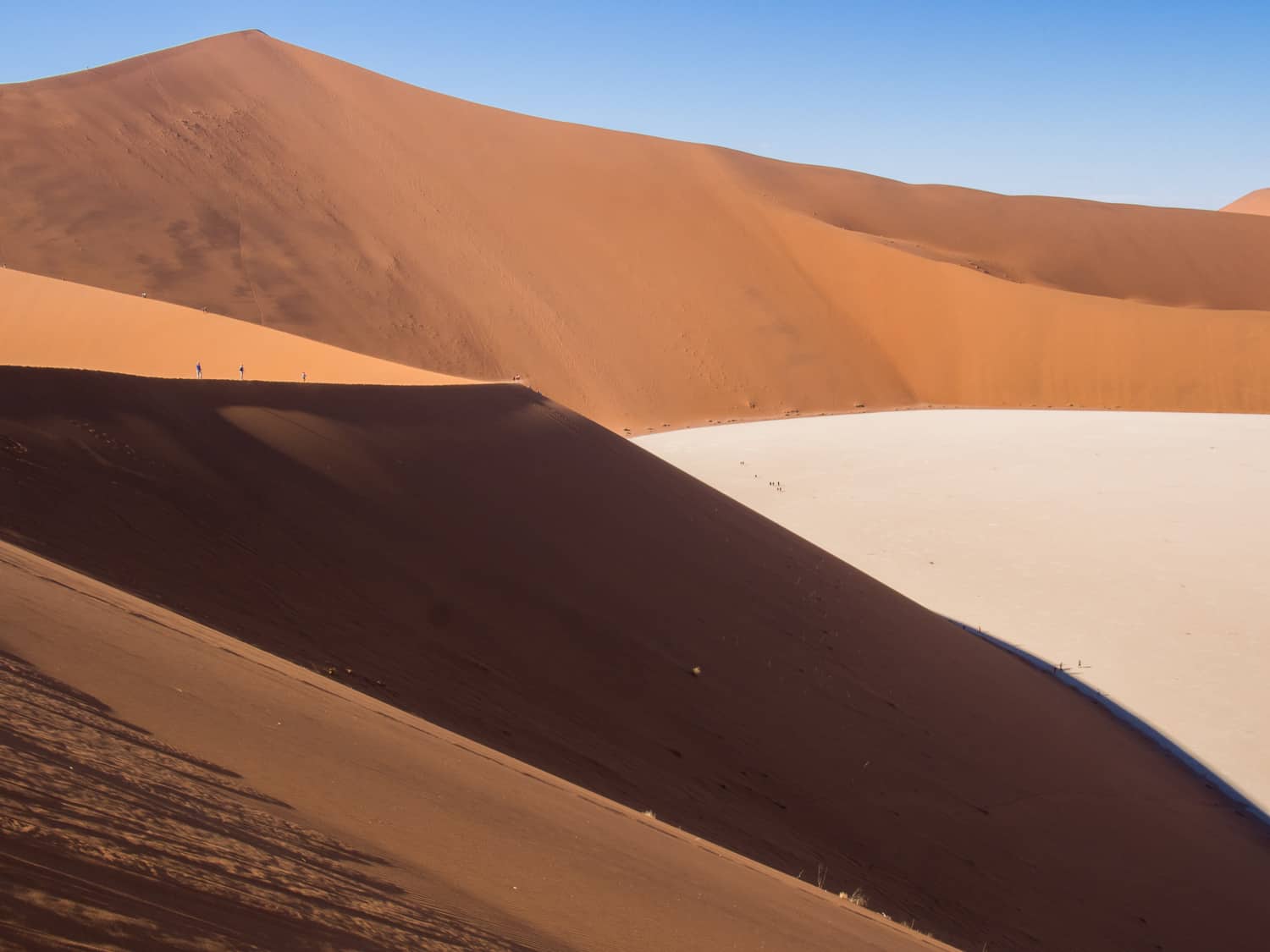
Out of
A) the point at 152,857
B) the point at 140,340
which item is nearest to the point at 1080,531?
the point at 140,340

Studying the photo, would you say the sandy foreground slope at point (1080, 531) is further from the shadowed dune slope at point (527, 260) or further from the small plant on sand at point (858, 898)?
the shadowed dune slope at point (527, 260)

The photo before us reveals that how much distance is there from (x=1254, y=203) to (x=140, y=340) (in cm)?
16658

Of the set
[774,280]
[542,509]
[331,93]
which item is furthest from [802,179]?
[542,509]

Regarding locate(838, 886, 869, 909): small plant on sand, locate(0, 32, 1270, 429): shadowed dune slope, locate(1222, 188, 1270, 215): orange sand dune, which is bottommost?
locate(838, 886, 869, 909): small plant on sand

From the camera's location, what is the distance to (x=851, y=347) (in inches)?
1682

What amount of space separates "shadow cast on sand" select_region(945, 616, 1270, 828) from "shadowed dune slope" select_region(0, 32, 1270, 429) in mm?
23140

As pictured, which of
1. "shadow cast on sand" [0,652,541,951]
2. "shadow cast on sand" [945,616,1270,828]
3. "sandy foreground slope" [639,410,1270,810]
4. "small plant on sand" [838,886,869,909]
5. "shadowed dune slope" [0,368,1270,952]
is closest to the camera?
"shadow cast on sand" [0,652,541,951]

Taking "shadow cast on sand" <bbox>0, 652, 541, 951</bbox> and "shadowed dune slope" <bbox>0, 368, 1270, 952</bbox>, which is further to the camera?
"shadowed dune slope" <bbox>0, 368, 1270, 952</bbox>

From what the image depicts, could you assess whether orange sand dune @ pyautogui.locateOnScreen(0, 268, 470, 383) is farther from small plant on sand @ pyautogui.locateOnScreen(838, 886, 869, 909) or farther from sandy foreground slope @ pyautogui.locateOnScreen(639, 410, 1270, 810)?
small plant on sand @ pyautogui.locateOnScreen(838, 886, 869, 909)

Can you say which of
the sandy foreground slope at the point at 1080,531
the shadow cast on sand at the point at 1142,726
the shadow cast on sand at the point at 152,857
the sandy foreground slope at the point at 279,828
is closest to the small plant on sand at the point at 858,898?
the sandy foreground slope at the point at 279,828

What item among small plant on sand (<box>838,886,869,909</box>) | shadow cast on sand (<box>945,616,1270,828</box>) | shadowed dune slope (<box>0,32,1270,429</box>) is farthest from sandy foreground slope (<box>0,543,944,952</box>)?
shadowed dune slope (<box>0,32,1270,429</box>)

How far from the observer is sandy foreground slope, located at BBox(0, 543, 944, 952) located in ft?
7.26

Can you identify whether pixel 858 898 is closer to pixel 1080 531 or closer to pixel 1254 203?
pixel 1080 531

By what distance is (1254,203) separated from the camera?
14975cm
